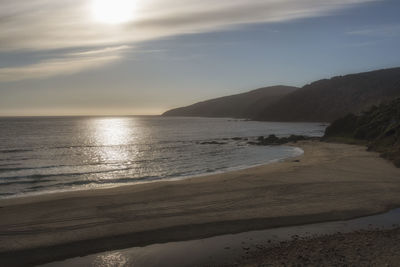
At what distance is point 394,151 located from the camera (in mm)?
28922

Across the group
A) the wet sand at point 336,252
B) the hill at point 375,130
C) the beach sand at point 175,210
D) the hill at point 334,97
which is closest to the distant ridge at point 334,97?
the hill at point 334,97

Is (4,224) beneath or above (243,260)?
above

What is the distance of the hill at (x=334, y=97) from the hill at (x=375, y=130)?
4267 inches

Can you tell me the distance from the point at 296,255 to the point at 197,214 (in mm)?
5458

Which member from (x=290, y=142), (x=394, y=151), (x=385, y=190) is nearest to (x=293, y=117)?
(x=290, y=142)

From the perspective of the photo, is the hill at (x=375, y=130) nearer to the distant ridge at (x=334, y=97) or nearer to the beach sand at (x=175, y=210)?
the beach sand at (x=175, y=210)

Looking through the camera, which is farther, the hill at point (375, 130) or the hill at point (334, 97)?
A: the hill at point (334, 97)

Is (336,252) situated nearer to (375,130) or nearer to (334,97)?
(375,130)

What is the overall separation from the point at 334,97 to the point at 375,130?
5509 inches

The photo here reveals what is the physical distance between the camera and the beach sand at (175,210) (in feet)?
36.4

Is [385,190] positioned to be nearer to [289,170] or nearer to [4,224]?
[289,170]

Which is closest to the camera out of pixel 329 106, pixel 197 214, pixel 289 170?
pixel 197 214

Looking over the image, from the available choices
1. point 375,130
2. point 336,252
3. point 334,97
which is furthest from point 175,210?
point 334,97

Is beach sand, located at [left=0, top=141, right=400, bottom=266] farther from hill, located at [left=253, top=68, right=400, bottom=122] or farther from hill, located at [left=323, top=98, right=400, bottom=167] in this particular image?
hill, located at [left=253, top=68, right=400, bottom=122]
